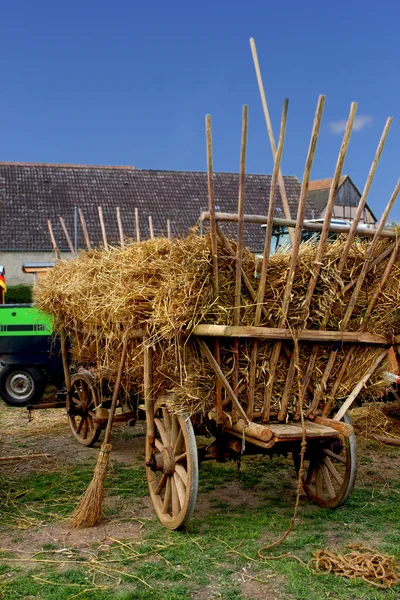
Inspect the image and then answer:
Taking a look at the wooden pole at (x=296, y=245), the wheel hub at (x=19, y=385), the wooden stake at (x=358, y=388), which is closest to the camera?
the wooden pole at (x=296, y=245)

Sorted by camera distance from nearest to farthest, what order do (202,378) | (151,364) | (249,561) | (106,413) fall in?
(249,561), (202,378), (151,364), (106,413)

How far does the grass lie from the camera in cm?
367

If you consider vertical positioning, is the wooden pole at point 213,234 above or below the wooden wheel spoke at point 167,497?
above

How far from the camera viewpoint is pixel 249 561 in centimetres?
404

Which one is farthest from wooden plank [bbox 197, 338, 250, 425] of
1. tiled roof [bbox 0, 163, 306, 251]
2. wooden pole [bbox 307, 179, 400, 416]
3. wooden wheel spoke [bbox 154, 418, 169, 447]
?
tiled roof [bbox 0, 163, 306, 251]

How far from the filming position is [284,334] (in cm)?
441

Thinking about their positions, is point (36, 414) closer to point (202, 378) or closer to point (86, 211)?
point (202, 378)

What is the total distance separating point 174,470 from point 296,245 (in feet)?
6.21

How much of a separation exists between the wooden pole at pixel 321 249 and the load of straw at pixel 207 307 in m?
0.05

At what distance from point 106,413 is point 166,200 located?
21.5m

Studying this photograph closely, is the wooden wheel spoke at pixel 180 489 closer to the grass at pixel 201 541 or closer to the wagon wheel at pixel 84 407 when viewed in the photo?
the grass at pixel 201 541

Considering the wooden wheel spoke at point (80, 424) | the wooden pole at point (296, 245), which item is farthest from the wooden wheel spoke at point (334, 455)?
the wooden wheel spoke at point (80, 424)

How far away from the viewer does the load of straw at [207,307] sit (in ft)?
14.0

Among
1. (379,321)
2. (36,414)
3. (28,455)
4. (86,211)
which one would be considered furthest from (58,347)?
(86,211)
